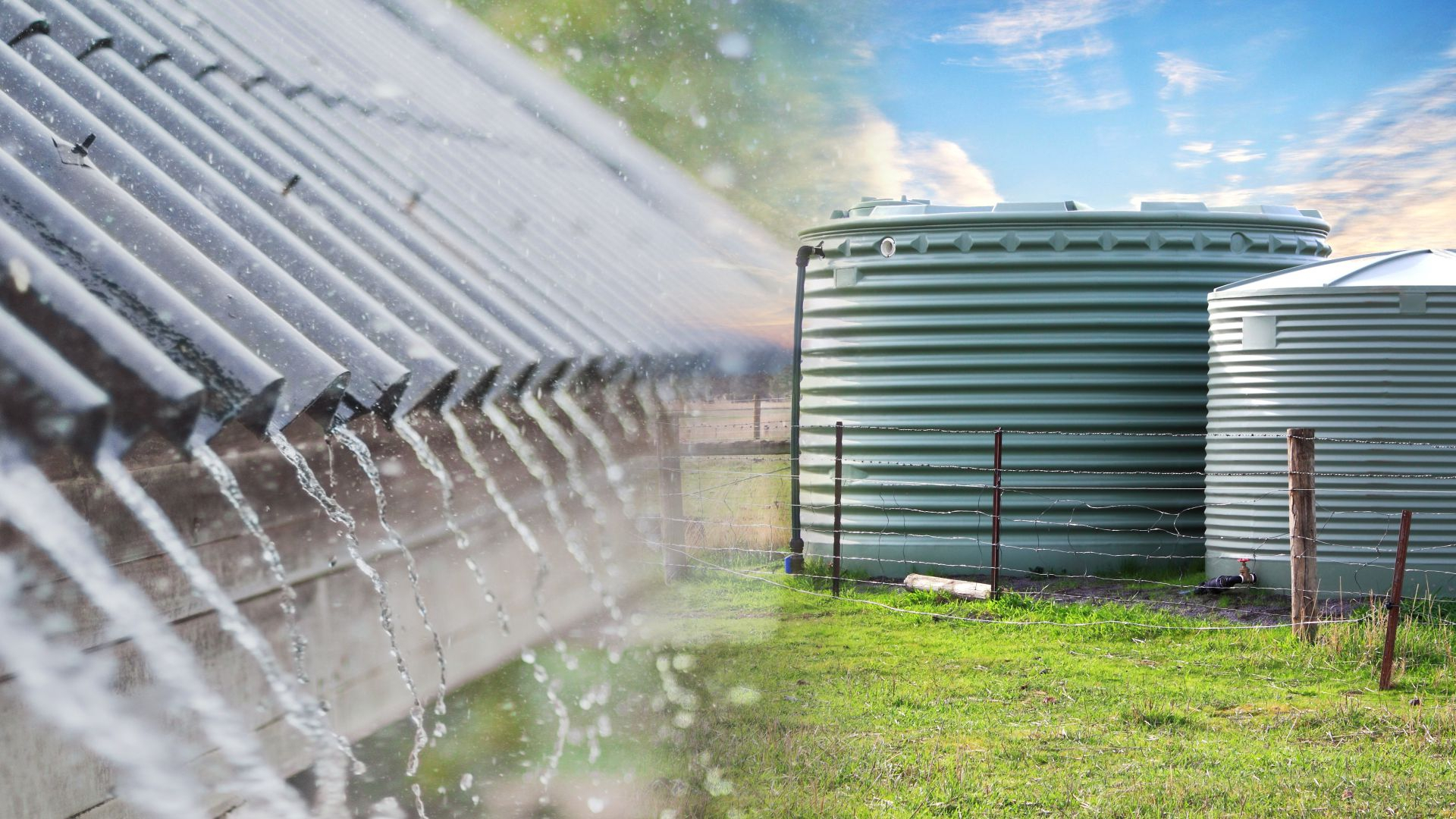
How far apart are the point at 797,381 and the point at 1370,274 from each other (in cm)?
322

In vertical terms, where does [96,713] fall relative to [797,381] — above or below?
below

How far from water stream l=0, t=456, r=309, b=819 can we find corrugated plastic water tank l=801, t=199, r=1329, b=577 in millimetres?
4718

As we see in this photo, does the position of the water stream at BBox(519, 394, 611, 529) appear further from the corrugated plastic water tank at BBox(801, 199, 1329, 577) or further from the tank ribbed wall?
the tank ribbed wall

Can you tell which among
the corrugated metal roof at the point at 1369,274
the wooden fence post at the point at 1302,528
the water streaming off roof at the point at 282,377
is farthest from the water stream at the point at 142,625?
the corrugated metal roof at the point at 1369,274

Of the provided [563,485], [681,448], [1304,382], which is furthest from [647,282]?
[1304,382]

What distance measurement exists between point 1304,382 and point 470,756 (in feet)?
14.1

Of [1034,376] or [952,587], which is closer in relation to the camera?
[952,587]

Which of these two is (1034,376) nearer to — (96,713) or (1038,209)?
(1038,209)

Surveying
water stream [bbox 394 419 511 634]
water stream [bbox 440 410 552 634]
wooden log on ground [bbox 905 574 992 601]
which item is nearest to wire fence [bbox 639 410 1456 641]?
wooden log on ground [bbox 905 574 992 601]

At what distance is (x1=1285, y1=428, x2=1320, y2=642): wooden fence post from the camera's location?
5.10 m

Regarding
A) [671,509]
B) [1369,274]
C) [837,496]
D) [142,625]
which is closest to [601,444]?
[837,496]

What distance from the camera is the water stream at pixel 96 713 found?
156 centimetres

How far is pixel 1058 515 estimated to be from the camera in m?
6.85

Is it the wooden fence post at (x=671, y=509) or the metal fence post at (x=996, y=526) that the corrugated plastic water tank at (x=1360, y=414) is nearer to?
the metal fence post at (x=996, y=526)
